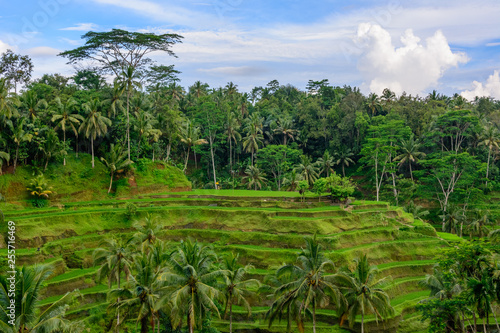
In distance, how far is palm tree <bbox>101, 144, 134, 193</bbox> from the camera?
39.4 metres

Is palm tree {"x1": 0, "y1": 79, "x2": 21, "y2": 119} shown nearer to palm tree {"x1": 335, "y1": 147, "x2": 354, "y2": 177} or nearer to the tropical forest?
the tropical forest

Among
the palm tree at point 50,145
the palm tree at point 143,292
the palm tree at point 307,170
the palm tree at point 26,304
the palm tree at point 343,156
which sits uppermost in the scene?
the palm tree at point 50,145

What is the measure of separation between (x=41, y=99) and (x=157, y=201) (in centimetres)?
1622

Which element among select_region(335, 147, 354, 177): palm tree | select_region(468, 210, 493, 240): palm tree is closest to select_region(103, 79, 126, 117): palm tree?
select_region(335, 147, 354, 177): palm tree

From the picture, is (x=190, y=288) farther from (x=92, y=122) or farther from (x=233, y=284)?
(x=92, y=122)

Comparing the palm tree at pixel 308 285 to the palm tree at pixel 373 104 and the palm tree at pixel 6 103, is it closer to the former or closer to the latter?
the palm tree at pixel 6 103

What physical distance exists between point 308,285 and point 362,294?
3.39 metres

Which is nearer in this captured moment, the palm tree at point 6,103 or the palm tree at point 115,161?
the palm tree at point 6,103

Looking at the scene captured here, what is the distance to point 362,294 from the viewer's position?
23.1 metres

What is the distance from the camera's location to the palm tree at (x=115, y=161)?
39416 mm

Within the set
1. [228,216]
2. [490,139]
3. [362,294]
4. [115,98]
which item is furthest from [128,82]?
[490,139]

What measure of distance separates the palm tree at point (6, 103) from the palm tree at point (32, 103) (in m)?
2.03

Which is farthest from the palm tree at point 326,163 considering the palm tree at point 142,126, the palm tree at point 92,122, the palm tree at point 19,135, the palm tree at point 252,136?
the palm tree at point 19,135

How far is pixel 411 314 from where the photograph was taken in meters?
26.6
